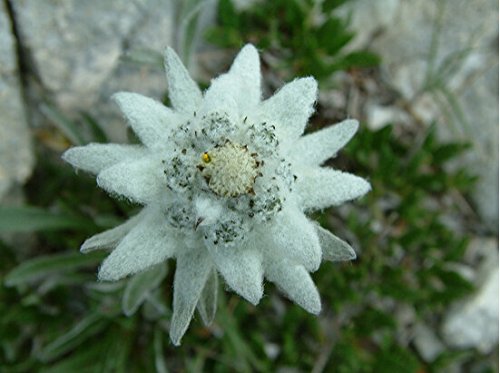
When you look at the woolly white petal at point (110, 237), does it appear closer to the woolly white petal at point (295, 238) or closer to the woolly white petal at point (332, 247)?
the woolly white petal at point (295, 238)

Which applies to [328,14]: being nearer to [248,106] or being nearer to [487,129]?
[487,129]

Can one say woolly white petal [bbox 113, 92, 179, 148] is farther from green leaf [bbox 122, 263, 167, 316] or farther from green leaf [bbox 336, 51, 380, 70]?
green leaf [bbox 336, 51, 380, 70]

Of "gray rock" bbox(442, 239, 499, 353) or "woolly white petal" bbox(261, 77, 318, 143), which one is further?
"gray rock" bbox(442, 239, 499, 353)

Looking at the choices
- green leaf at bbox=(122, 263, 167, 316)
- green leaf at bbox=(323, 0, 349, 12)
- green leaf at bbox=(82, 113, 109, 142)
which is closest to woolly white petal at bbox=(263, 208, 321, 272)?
green leaf at bbox=(122, 263, 167, 316)

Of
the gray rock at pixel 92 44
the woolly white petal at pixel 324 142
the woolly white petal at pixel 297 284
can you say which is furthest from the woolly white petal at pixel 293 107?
the gray rock at pixel 92 44

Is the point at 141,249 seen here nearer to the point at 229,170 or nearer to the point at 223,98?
the point at 229,170

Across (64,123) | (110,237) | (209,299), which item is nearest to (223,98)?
(110,237)
